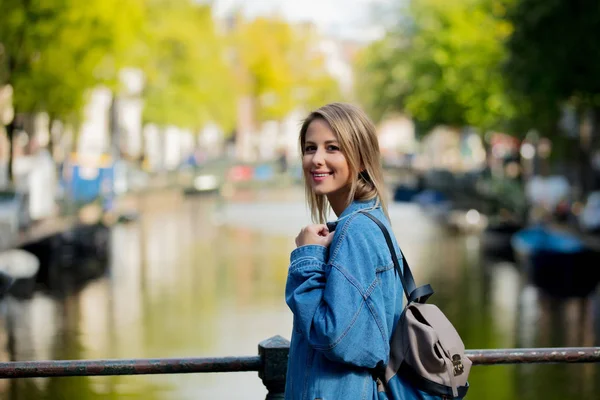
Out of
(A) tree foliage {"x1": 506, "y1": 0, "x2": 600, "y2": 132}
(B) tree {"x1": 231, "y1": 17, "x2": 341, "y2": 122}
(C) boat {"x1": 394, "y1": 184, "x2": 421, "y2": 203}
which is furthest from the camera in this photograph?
(B) tree {"x1": 231, "y1": 17, "x2": 341, "y2": 122}

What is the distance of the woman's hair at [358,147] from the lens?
3.24 m

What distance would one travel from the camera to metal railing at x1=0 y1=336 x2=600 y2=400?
387cm

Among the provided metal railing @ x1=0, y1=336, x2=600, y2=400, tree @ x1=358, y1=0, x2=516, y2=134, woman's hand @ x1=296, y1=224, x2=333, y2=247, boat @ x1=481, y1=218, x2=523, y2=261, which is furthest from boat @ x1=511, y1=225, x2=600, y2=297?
tree @ x1=358, y1=0, x2=516, y2=134

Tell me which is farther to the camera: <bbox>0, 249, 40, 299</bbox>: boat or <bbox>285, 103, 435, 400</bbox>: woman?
<bbox>0, 249, 40, 299</bbox>: boat

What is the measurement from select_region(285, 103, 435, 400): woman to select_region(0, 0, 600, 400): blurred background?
7236mm

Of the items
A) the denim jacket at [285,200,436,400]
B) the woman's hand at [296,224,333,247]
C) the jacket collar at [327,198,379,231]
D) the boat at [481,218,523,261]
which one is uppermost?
the jacket collar at [327,198,379,231]

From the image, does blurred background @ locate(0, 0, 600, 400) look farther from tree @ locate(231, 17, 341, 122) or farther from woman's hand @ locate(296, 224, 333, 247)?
tree @ locate(231, 17, 341, 122)

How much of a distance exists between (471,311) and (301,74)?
77.0m

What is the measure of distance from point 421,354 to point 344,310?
25 centimetres

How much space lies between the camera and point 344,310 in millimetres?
3008

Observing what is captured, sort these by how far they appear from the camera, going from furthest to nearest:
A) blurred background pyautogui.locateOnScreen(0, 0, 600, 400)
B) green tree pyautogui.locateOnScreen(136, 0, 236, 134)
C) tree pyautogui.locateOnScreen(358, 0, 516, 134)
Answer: green tree pyautogui.locateOnScreen(136, 0, 236, 134) → tree pyautogui.locateOnScreen(358, 0, 516, 134) → blurred background pyautogui.locateOnScreen(0, 0, 600, 400)

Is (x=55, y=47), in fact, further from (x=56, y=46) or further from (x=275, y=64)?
(x=275, y=64)

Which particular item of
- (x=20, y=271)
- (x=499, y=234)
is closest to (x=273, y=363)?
(x=20, y=271)

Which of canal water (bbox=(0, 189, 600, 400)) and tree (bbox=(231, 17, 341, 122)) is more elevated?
tree (bbox=(231, 17, 341, 122))
